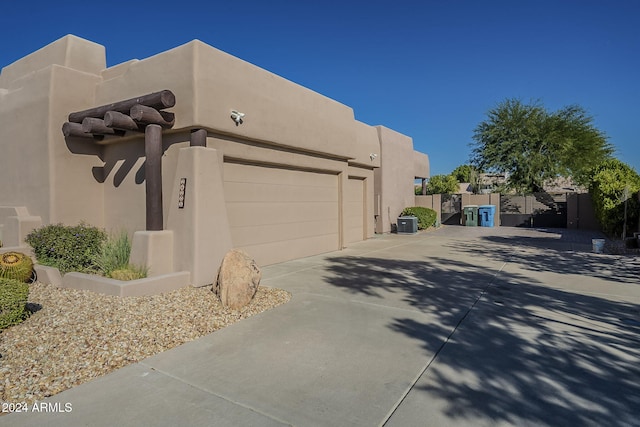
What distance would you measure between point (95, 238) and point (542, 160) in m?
26.9

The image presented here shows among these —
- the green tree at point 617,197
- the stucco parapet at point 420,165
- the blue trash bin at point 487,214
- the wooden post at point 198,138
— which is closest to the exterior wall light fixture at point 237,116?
the wooden post at point 198,138

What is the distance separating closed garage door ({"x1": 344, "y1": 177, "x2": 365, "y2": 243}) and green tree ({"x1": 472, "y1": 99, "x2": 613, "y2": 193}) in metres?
15.2

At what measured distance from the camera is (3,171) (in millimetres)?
9805

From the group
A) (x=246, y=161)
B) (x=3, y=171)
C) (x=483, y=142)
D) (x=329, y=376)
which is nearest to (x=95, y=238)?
(x=246, y=161)

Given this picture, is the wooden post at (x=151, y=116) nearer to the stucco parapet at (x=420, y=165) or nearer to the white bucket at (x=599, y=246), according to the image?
the white bucket at (x=599, y=246)

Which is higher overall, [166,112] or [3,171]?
[166,112]

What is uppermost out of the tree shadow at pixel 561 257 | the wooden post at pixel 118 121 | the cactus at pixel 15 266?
the wooden post at pixel 118 121

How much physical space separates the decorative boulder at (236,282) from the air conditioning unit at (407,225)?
44.8 ft

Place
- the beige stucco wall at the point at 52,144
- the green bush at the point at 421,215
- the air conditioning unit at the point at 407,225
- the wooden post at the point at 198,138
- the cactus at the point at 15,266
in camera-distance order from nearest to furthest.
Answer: the cactus at the point at 15,266 < the wooden post at the point at 198,138 < the beige stucco wall at the point at 52,144 < the air conditioning unit at the point at 407,225 < the green bush at the point at 421,215

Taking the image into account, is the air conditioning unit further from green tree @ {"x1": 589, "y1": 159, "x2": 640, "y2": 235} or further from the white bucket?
the white bucket

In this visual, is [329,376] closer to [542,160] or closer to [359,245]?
[359,245]

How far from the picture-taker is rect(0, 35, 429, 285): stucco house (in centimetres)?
736

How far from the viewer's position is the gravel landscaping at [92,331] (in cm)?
368

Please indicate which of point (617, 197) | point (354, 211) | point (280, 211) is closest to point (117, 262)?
point (280, 211)
